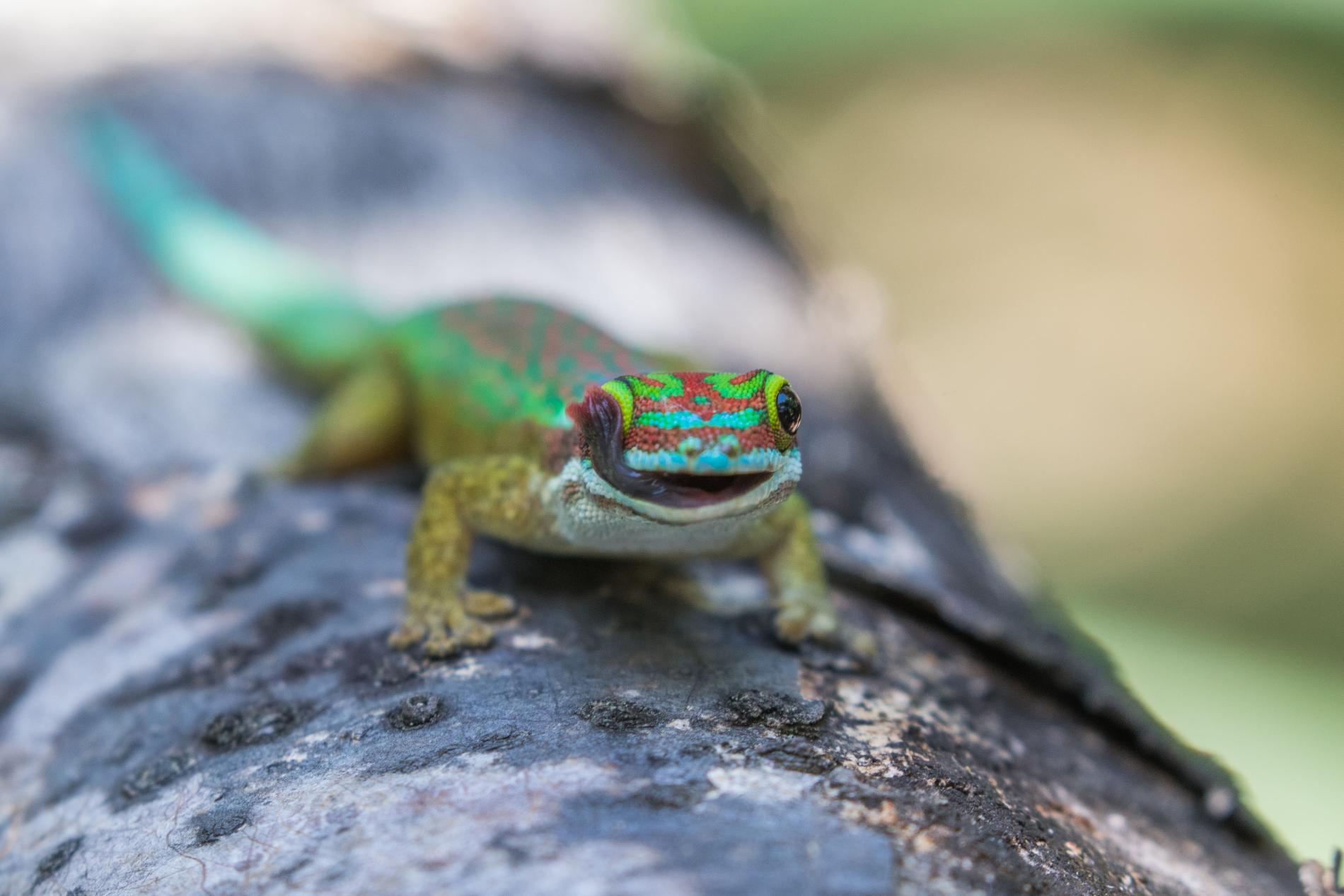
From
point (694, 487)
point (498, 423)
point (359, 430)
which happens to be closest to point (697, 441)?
point (694, 487)

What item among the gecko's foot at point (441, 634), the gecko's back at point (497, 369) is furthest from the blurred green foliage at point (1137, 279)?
the gecko's foot at point (441, 634)

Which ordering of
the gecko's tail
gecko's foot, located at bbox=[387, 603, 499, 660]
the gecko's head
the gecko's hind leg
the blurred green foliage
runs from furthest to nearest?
the blurred green foliage, the gecko's tail, the gecko's hind leg, gecko's foot, located at bbox=[387, 603, 499, 660], the gecko's head

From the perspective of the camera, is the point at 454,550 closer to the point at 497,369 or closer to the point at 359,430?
the point at 497,369

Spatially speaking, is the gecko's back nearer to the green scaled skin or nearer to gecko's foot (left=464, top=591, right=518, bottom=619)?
the green scaled skin

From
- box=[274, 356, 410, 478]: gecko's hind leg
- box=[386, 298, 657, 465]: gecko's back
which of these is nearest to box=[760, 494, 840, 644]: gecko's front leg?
box=[386, 298, 657, 465]: gecko's back

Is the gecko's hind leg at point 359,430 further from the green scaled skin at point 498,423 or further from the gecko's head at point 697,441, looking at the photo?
the gecko's head at point 697,441

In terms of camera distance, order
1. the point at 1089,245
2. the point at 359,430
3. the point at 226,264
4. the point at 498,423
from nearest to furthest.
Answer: the point at 498,423 < the point at 359,430 < the point at 226,264 < the point at 1089,245
